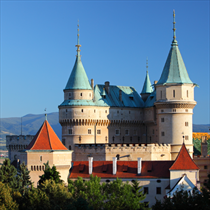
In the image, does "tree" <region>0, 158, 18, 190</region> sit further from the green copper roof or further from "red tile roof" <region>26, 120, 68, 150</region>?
the green copper roof

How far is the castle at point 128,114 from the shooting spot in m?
91.1

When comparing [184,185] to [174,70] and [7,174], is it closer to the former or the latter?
[7,174]

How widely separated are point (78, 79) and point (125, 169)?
22937mm

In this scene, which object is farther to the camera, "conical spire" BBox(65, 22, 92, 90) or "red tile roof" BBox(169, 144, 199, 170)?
"conical spire" BBox(65, 22, 92, 90)

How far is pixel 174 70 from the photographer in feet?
303

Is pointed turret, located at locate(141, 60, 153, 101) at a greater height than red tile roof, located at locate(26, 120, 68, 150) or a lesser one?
greater

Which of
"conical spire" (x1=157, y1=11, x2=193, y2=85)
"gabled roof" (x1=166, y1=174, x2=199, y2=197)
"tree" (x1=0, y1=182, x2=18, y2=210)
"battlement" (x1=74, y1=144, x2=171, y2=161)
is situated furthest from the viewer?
"conical spire" (x1=157, y1=11, x2=193, y2=85)

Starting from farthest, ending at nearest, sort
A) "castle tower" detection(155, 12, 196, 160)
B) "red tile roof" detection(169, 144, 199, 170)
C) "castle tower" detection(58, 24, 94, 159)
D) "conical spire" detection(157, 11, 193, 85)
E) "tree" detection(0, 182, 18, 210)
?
"castle tower" detection(58, 24, 94, 159)
"conical spire" detection(157, 11, 193, 85)
"castle tower" detection(155, 12, 196, 160)
"red tile roof" detection(169, 144, 199, 170)
"tree" detection(0, 182, 18, 210)

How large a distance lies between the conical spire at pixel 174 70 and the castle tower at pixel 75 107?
12976 mm

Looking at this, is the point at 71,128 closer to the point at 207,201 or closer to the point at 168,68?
the point at 168,68

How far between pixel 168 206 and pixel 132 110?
136 ft

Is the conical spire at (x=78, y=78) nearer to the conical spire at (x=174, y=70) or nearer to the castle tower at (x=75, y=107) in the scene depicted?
the castle tower at (x=75, y=107)

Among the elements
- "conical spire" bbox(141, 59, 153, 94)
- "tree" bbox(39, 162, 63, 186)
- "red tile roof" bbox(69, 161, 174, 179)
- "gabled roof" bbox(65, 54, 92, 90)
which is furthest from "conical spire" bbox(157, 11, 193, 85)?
"tree" bbox(39, 162, 63, 186)

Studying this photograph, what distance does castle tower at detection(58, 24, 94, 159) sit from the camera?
3661 inches
